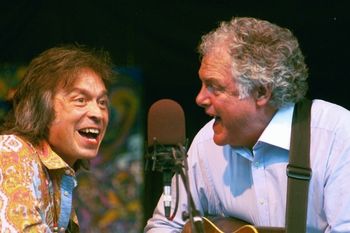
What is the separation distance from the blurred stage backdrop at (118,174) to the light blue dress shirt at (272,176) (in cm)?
83

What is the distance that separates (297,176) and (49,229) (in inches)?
39.0

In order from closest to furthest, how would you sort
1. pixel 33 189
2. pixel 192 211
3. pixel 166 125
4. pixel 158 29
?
1. pixel 192 211
2. pixel 166 125
3. pixel 33 189
4. pixel 158 29

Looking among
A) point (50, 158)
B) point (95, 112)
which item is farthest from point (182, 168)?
point (95, 112)

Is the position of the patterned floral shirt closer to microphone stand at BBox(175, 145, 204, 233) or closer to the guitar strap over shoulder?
microphone stand at BBox(175, 145, 204, 233)

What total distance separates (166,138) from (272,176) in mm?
857

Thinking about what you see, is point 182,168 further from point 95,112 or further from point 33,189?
point 95,112

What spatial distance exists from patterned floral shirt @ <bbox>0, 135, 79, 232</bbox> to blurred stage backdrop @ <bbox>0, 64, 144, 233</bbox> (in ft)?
2.93

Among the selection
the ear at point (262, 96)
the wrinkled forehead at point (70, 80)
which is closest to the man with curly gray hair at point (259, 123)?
the ear at point (262, 96)

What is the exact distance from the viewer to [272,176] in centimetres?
375

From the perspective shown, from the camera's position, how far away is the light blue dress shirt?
141 inches

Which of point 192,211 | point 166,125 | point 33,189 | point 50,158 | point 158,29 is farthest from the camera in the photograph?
point 158,29

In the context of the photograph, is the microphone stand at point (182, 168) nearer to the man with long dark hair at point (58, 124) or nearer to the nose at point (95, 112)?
the man with long dark hair at point (58, 124)

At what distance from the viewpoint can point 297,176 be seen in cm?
360

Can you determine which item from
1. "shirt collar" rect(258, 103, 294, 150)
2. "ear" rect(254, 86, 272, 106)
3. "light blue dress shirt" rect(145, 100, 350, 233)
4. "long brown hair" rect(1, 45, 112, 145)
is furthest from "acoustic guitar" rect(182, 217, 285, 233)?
"long brown hair" rect(1, 45, 112, 145)
